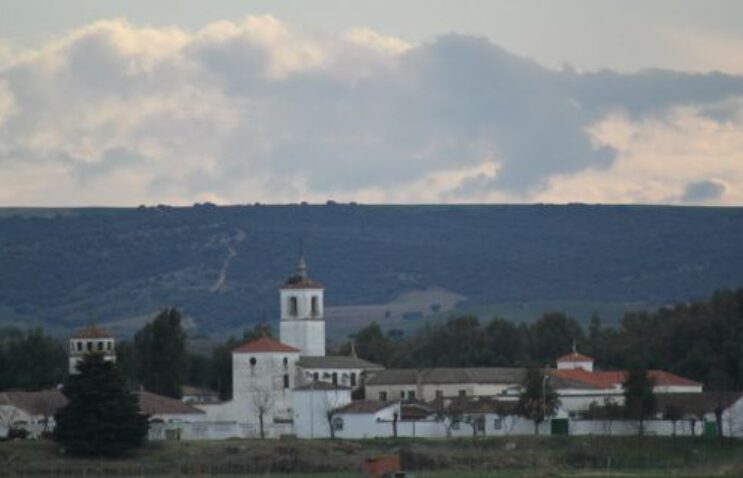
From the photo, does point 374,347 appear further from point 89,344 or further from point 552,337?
point 89,344

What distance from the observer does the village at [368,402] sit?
109250 mm

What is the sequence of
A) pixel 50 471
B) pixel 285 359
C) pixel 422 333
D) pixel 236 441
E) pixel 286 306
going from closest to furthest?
pixel 50 471, pixel 236 441, pixel 285 359, pixel 286 306, pixel 422 333

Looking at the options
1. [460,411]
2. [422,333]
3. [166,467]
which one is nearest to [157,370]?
[460,411]

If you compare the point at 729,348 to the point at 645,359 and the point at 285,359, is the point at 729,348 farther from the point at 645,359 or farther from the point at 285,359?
the point at 285,359

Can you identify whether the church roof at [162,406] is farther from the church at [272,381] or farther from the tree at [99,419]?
the tree at [99,419]

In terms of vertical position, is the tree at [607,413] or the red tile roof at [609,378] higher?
the red tile roof at [609,378]

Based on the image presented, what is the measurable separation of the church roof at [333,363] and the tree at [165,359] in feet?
26.0

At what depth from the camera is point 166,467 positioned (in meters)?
95.5

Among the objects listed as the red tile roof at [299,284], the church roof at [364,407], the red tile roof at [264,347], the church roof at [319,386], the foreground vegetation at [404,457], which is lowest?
the foreground vegetation at [404,457]

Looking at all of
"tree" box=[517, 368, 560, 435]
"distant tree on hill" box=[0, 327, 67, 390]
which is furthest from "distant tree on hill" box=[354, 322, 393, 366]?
"tree" box=[517, 368, 560, 435]

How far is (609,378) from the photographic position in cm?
12050

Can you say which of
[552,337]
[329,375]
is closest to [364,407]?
[329,375]

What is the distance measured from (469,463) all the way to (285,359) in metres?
21.7

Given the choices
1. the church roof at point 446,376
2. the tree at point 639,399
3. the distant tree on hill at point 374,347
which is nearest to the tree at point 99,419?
the church roof at point 446,376
